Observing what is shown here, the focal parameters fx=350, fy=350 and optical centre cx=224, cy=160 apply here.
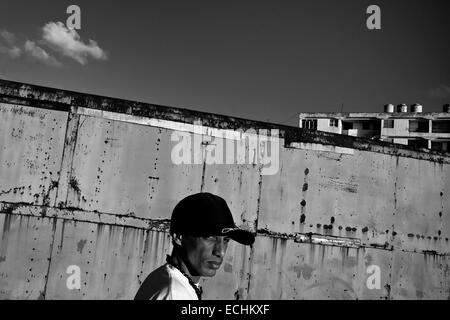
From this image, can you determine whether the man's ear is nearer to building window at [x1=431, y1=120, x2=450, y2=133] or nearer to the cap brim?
the cap brim

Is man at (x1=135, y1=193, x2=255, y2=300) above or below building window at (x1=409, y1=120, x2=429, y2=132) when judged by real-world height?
below

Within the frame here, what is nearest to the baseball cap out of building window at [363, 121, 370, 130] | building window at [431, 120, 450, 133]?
building window at [363, 121, 370, 130]

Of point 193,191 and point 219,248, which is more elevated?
point 193,191

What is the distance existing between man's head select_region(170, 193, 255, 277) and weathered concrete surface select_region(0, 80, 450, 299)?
308cm

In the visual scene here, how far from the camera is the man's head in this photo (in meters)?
1.67

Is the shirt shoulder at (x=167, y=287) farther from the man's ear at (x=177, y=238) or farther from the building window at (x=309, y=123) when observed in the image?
the building window at (x=309, y=123)

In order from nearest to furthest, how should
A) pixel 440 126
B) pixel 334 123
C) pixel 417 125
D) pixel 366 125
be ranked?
pixel 440 126
pixel 417 125
pixel 366 125
pixel 334 123

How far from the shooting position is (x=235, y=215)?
5.02m

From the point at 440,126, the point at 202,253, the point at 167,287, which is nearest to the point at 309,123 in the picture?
the point at 440,126

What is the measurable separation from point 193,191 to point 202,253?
3.25 metres

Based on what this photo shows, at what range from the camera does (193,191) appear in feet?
16.2

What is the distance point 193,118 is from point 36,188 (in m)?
2.23

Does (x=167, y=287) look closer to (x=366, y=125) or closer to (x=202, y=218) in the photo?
(x=202, y=218)
